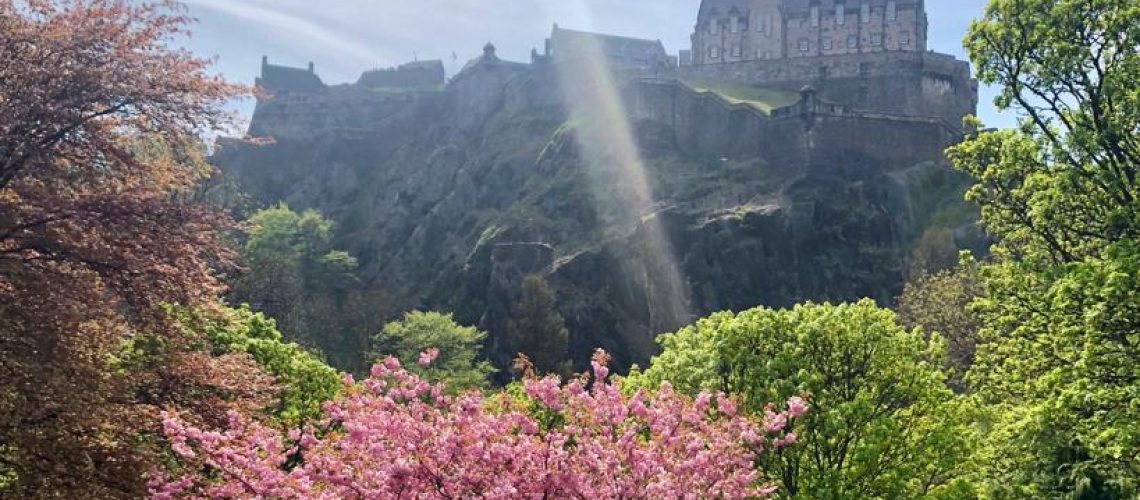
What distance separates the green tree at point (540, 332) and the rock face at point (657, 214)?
3.61 m

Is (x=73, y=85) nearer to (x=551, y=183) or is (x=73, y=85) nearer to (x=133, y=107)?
(x=133, y=107)

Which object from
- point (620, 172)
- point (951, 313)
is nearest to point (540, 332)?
point (620, 172)

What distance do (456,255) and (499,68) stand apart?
33.4 m

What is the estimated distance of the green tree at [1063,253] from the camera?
678 inches

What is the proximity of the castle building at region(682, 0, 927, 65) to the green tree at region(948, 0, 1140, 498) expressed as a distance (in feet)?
227

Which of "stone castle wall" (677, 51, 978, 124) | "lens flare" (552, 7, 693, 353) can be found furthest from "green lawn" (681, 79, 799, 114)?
"lens flare" (552, 7, 693, 353)

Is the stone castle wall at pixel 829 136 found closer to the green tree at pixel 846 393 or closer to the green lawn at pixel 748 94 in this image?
the green lawn at pixel 748 94

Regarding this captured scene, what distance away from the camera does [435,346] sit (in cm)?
5606

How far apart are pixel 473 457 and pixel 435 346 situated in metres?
43.7

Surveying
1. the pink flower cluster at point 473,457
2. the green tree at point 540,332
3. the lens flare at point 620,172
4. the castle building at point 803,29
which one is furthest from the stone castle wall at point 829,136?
the pink flower cluster at point 473,457

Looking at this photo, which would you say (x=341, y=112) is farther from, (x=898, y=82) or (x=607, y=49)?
(x=898, y=82)

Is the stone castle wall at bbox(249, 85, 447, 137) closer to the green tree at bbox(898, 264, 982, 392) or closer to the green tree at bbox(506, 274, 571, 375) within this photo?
the green tree at bbox(506, 274, 571, 375)

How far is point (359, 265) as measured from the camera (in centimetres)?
9019

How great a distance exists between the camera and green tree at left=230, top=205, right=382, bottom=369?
61594 mm
